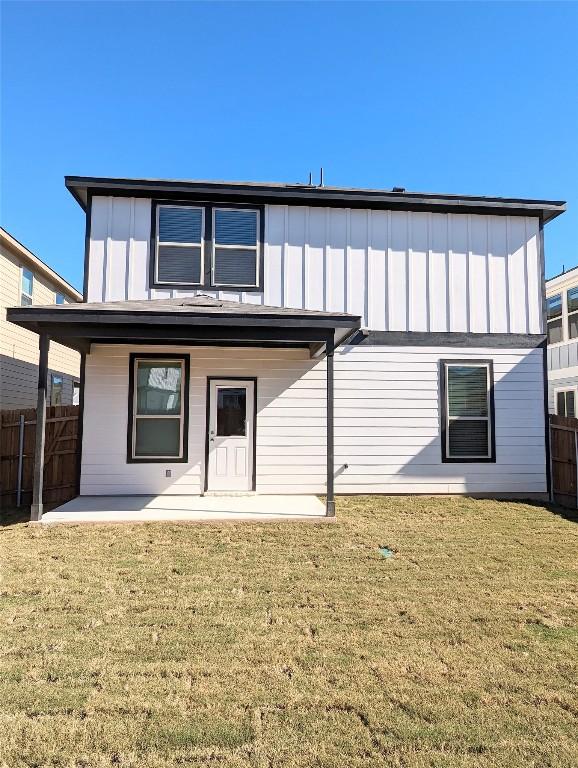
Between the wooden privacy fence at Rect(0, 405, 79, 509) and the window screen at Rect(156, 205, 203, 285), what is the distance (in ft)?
10.9

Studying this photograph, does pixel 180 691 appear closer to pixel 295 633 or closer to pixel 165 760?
pixel 165 760

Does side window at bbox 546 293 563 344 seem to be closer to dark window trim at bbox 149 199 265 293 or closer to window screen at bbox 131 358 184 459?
dark window trim at bbox 149 199 265 293

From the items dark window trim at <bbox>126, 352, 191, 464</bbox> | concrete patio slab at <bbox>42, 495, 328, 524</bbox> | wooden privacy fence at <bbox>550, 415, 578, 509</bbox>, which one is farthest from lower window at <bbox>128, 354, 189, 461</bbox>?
wooden privacy fence at <bbox>550, 415, 578, 509</bbox>

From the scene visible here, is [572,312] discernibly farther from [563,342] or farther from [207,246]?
[207,246]

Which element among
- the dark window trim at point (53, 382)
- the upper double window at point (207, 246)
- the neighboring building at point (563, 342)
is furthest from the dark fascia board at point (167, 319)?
the neighboring building at point (563, 342)

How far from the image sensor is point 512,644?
134 inches

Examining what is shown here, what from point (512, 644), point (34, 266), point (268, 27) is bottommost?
point (512, 644)

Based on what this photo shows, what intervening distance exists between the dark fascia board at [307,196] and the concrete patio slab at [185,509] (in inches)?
216

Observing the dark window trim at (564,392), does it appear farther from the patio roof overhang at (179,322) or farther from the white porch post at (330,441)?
the white porch post at (330,441)

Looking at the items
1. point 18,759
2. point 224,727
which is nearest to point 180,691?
point 224,727

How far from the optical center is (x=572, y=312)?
14133mm

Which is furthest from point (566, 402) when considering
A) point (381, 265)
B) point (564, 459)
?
point (381, 265)

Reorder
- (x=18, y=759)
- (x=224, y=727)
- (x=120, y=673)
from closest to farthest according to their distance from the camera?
(x=18, y=759) → (x=224, y=727) → (x=120, y=673)

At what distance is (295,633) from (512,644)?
1.53m
